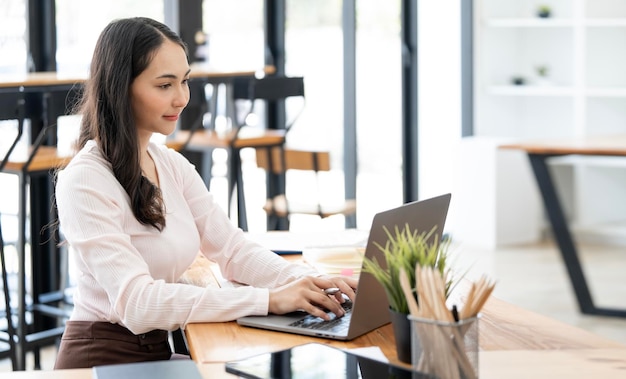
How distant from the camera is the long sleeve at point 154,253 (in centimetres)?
194

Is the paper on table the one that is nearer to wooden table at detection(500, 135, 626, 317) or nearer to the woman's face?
the woman's face

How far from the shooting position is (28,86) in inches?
161

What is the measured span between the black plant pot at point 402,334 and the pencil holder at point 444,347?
10 centimetres

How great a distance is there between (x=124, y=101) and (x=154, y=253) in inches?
12.4

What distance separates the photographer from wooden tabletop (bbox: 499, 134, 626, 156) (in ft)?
15.0

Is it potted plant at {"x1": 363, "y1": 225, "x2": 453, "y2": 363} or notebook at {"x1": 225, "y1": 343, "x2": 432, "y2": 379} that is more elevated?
potted plant at {"x1": 363, "y1": 225, "x2": 453, "y2": 363}

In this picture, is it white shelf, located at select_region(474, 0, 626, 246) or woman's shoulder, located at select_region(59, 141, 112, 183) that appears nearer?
woman's shoulder, located at select_region(59, 141, 112, 183)

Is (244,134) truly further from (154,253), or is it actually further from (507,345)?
(507,345)

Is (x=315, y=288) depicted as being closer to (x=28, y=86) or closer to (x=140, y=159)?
(x=140, y=159)

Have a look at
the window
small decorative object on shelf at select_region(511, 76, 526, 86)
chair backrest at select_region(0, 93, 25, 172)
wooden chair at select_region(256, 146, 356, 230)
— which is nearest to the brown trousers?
chair backrest at select_region(0, 93, 25, 172)

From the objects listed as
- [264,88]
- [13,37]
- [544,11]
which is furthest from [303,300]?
[544,11]

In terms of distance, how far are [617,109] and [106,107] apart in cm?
501

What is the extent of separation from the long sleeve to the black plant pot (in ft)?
1.42

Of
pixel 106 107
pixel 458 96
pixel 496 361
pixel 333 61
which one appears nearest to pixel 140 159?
pixel 106 107
